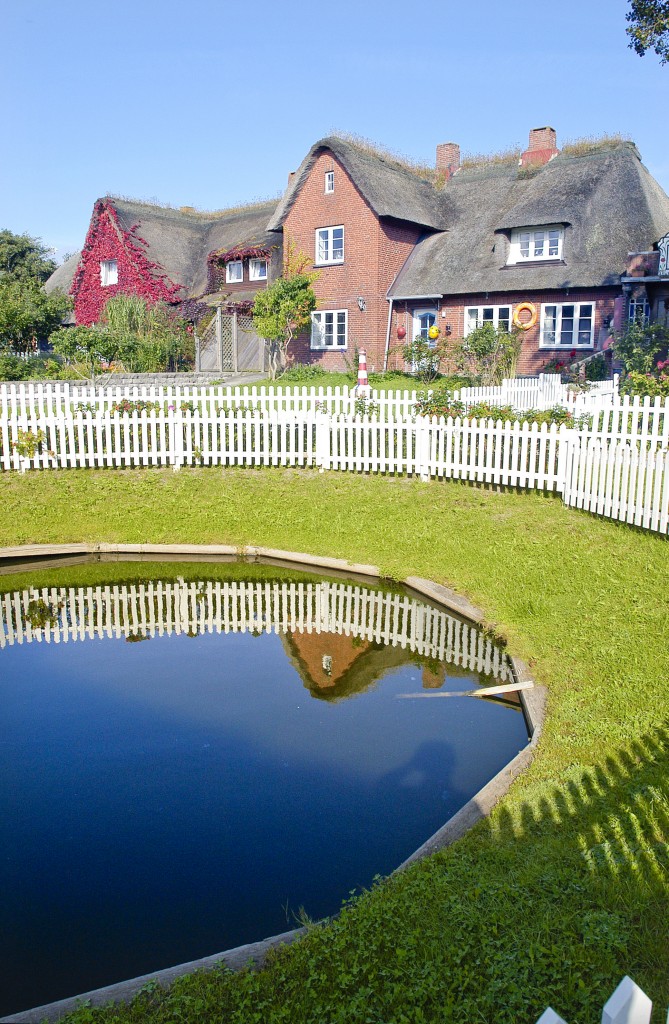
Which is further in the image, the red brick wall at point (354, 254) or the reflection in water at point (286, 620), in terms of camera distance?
the red brick wall at point (354, 254)

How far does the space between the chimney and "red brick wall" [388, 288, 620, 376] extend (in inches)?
299

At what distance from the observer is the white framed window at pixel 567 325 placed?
26.5m

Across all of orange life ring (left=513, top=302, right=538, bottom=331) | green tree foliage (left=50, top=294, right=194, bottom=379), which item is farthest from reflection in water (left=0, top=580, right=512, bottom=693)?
orange life ring (left=513, top=302, right=538, bottom=331)

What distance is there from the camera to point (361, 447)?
49.6ft

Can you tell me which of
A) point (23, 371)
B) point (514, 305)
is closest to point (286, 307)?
point (514, 305)

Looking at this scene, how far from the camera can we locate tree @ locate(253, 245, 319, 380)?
99.7 ft

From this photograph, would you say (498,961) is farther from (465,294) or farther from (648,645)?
(465,294)

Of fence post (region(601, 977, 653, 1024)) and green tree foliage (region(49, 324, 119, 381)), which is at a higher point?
green tree foliage (region(49, 324, 119, 381))

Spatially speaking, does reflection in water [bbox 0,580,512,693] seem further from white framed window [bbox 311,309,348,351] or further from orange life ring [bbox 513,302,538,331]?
white framed window [bbox 311,309,348,351]

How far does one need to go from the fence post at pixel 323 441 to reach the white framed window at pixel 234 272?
23.1 metres

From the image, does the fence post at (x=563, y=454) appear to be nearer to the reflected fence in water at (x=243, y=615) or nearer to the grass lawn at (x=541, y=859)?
the grass lawn at (x=541, y=859)

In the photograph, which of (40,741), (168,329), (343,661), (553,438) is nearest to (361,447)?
(553,438)

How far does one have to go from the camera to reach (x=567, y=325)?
88.5ft

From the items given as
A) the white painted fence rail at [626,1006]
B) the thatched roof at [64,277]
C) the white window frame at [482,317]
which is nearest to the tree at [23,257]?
the thatched roof at [64,277]
